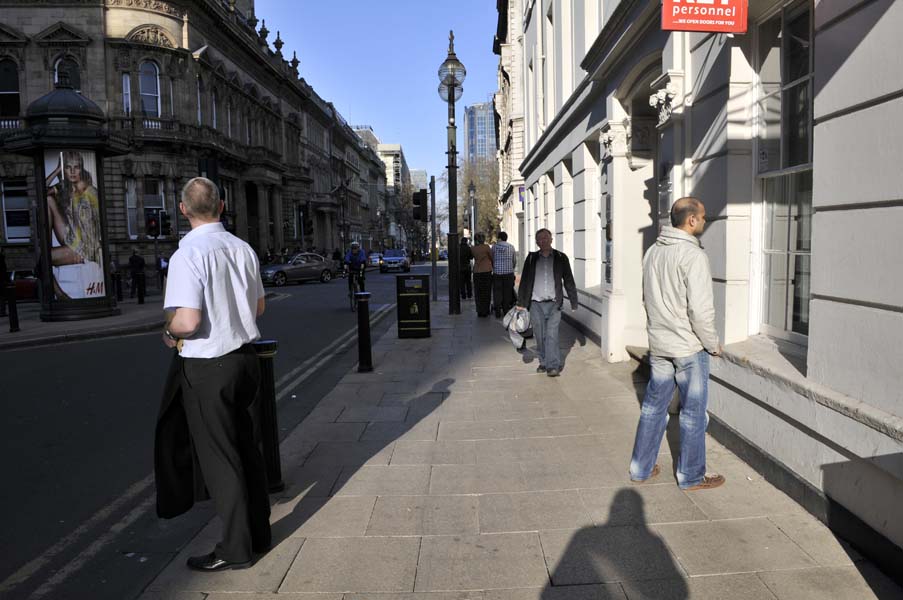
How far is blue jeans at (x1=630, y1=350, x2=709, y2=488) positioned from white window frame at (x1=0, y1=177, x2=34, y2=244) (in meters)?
35.4

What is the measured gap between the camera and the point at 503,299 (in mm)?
14305

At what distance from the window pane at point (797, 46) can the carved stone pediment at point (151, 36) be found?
36153 millimetres

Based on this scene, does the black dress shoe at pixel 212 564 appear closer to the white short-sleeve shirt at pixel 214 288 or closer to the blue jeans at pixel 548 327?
the white short-sleeve shirt at pixel 214 288

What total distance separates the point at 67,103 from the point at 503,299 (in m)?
11.5

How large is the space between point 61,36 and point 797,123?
37.4 m

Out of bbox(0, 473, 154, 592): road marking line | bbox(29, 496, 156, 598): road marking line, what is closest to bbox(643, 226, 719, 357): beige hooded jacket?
bbox(29, 496, 156, 598): road marking line

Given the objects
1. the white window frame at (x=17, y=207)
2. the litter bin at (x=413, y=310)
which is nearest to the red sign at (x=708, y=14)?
the litter bin at (x=413, y=310)

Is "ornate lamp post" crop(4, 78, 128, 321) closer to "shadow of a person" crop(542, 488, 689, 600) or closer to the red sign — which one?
the red sign

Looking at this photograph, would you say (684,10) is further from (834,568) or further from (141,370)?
(141,370)

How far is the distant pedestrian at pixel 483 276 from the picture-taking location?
14867 mm

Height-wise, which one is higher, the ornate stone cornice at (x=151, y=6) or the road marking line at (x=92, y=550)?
the ornate stone cornice at (x=151, y=6)

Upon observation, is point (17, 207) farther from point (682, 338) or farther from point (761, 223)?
point (682, 338)

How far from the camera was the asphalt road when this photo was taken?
11.7 feet

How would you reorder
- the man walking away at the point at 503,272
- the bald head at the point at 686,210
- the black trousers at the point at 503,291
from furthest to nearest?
the black trousers at the point at 503,291, the man walking away at the point at 503,272, the bald head at the point at 686,210
